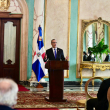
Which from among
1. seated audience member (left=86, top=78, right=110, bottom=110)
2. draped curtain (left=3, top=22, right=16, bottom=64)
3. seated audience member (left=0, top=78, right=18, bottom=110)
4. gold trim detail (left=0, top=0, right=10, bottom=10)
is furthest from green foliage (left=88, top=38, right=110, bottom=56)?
seated audience member (left=0, top=78, right=18, bottom=110)

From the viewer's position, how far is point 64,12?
8633mm

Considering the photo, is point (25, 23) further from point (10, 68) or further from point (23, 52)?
point (10, 68)

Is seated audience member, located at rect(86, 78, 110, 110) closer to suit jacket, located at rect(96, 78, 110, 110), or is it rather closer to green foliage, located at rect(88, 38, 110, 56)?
suit jacket, located at rect(96, 78, 110, 110)

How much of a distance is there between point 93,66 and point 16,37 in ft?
10.9

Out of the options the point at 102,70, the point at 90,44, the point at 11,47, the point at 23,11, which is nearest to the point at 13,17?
the point at 23,11

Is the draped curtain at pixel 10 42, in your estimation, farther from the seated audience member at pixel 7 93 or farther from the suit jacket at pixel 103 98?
the seated audience member at pixel 7 93

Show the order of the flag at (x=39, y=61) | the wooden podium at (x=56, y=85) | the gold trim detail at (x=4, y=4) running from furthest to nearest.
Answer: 1. the gold trim detail at (x=4, y=4)
2. the flag at (x=39, y=61)
3. the wooden podium at (x=56, y=85)

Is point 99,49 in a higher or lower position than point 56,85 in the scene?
higher

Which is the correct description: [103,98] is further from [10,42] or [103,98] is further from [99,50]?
[10,42]

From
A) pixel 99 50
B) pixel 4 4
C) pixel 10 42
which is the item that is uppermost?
pixel 4 4

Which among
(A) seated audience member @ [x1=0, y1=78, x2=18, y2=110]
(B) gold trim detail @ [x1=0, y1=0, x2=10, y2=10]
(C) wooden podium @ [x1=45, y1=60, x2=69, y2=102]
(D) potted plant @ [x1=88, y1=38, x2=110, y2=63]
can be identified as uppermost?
(B) gold trim detail @ [x1=0, y1=0, x2=10, y2=10]

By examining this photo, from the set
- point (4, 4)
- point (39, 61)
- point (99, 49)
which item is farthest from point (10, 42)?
point (99, 49)

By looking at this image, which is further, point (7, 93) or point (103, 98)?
point (103, 98)

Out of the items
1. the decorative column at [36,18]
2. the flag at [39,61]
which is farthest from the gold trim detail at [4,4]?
the flag at [39,61]
